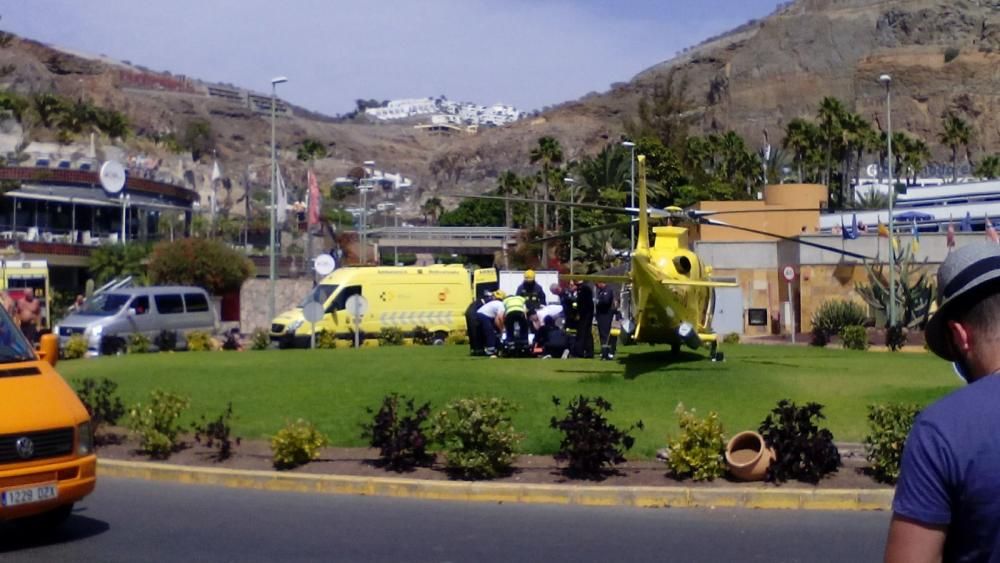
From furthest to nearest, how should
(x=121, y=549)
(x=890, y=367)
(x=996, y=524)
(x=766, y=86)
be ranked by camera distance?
(x=766, y=86) < (x=890, y=367) < (x=121, y=549) < (x=996, y=524)

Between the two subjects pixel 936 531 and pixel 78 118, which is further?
pixel 78 118

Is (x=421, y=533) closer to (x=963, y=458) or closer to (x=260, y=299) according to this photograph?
(x=963, y=458)

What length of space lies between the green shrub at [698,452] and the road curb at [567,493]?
0.37m

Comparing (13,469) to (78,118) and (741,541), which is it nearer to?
(741,541)

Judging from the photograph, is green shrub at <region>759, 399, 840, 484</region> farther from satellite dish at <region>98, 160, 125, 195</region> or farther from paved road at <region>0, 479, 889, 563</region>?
satellite dish at <region>98, 160, 125, 195</region>

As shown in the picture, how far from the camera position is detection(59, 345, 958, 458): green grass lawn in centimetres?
1566

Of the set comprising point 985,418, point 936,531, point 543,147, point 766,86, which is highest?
point 766,86

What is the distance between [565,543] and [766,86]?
160476mm

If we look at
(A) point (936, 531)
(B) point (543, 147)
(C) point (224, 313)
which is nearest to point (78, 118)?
(B) point (543, 147)

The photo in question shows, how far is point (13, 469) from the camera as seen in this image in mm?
9297

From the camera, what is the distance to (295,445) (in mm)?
13719

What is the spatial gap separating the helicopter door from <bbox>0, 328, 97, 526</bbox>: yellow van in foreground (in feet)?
109

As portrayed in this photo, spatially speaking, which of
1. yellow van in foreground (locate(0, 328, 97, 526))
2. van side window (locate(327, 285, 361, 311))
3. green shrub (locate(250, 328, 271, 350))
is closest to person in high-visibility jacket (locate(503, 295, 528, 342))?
green shrub (locate(250, 328, 271, 350))

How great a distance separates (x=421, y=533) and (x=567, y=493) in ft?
7.14
